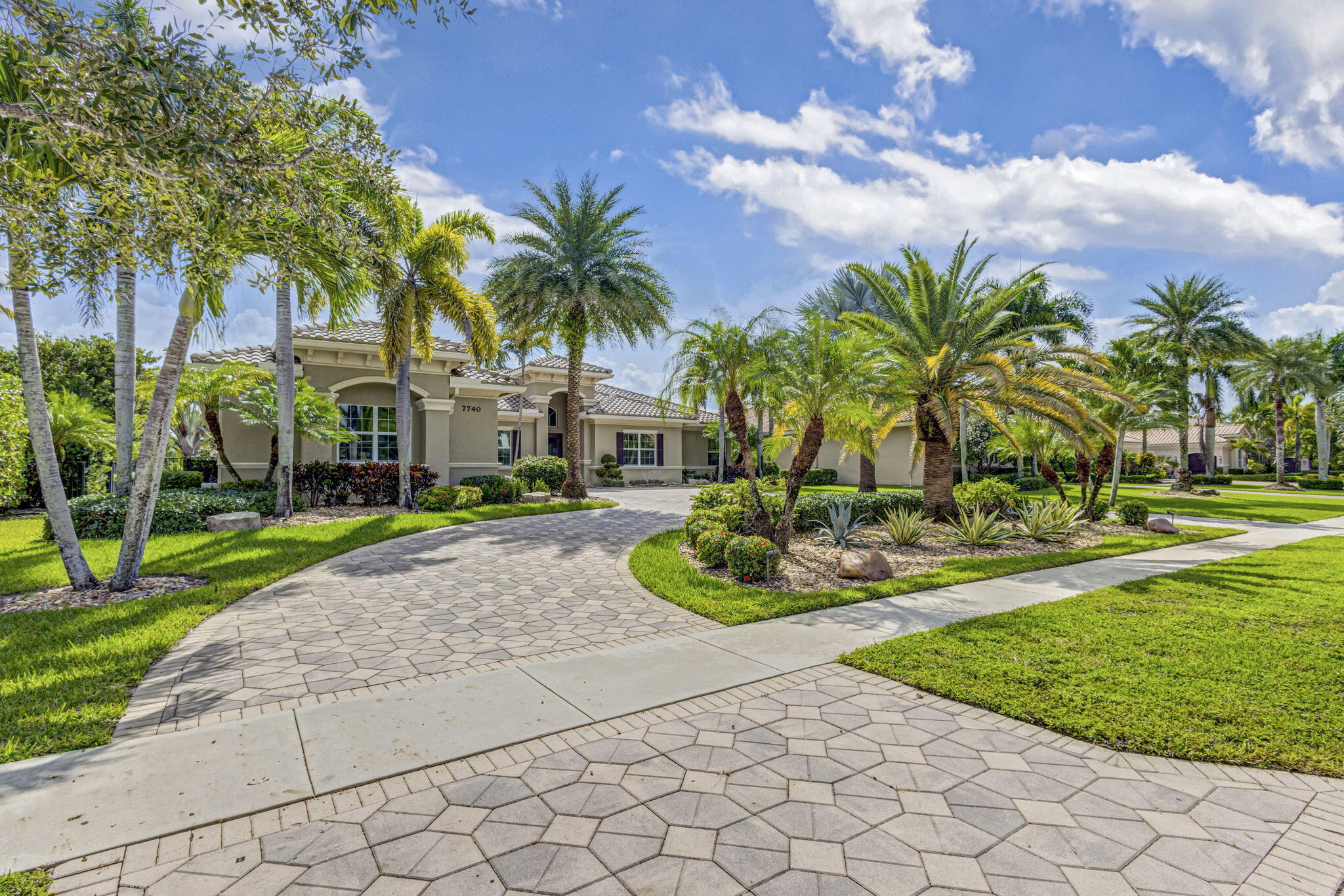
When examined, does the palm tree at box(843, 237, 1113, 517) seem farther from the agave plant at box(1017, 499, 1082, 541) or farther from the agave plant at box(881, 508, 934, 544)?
the agave plant at box(881, 508, 934, 544)

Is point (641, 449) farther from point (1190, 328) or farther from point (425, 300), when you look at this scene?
point (1190, 328)

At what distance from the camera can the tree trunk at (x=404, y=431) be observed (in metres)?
16.0

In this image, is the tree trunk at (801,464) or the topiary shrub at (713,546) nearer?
the topiary shrub at (713,546)

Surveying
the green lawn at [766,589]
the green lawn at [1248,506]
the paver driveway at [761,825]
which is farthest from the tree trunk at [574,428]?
the green lawn at [1248,506]

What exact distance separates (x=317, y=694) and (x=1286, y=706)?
24.0ft

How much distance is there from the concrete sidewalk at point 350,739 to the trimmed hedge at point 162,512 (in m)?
10.3

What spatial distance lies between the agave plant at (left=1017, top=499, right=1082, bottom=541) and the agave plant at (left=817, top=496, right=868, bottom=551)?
148 inches

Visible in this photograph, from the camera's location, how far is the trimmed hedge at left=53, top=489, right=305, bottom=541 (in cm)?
1186

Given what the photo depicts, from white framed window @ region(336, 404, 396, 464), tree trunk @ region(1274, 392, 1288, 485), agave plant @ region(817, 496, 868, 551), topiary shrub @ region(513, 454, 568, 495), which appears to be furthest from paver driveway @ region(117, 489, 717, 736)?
tree trunk @ region(1274, 392, 1288, 485)

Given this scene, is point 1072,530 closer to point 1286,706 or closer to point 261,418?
point 1286,706

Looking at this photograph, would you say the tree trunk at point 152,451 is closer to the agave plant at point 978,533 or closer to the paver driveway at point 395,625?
the paver driveway at point 395,625

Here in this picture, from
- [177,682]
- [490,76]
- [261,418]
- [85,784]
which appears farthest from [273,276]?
[261,418]

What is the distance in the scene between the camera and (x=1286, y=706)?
446 cm

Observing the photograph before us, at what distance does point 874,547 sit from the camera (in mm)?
11766
